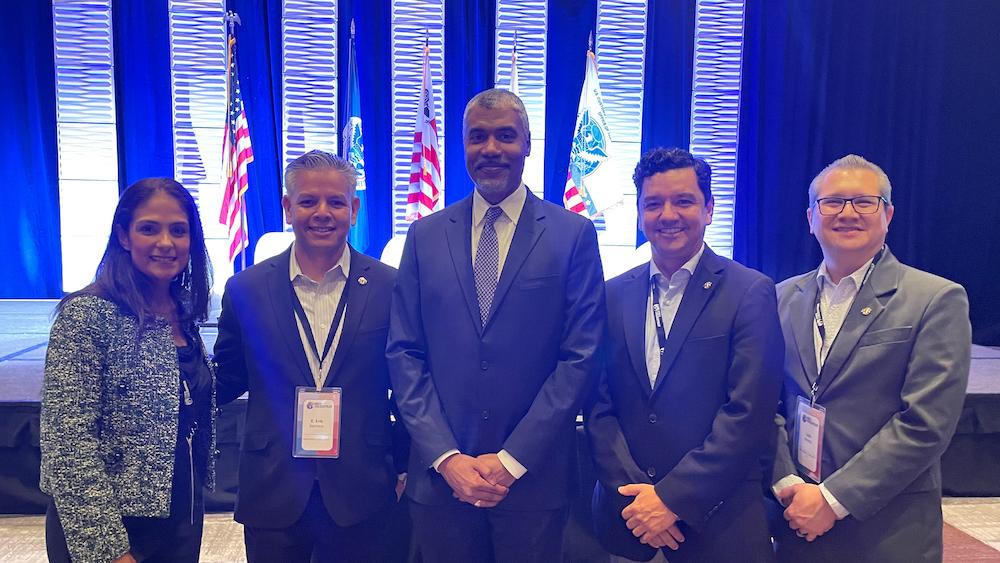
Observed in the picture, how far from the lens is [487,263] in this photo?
1.70 meters

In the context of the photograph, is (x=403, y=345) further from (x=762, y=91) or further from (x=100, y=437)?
(x=762, y=91)

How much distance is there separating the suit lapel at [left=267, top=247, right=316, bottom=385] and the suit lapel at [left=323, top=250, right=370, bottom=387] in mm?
69

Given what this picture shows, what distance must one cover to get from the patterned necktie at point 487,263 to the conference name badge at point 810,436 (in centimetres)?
91

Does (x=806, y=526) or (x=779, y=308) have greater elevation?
(x=779, y=308)

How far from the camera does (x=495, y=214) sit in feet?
5.71

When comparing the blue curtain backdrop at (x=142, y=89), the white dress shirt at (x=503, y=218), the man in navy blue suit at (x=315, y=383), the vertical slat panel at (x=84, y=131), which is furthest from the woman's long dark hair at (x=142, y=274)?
the vertical slat panel at (x=84, y=131)

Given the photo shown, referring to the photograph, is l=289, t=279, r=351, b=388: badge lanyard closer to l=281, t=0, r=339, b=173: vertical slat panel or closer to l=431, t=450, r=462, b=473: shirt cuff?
l=431, t=450, r=462, b=473: shirt cuff

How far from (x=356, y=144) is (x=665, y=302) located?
15.2 feet

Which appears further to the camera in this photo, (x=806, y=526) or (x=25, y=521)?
(x=25, y=521)

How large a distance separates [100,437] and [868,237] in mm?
1996

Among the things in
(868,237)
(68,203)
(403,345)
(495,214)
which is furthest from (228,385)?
(68,203)

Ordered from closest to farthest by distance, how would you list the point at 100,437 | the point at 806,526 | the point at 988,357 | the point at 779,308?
1. the point at 100,437
2. the point at 806,526
3. the point at 779,308
4. the point at 988,357

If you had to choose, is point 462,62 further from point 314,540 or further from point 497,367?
point 314,540

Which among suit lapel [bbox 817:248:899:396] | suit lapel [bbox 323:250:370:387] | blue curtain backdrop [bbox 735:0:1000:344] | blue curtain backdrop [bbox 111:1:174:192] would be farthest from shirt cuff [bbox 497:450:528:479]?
blue curtain backdrop [bbox 111:1:174:192]
